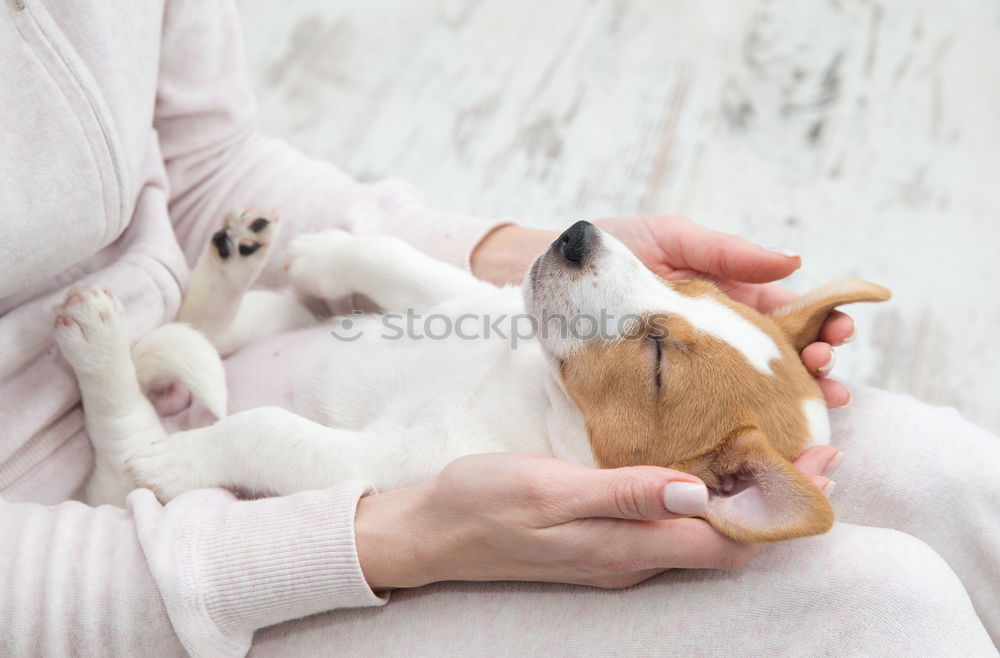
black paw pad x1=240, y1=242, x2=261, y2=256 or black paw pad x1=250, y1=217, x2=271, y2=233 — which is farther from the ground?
black paw pad x1=250, y1=217, x2=271, y2=233

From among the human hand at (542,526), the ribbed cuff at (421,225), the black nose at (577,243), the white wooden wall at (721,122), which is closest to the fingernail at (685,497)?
the human hand at (542,526)

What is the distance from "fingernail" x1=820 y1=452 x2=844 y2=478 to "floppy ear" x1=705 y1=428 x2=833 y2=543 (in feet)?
0.35

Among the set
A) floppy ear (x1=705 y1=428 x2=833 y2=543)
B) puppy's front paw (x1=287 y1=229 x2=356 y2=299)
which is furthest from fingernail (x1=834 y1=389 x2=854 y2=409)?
puppy's front paw (x1=287 y1=229 x2=356 y2=299)

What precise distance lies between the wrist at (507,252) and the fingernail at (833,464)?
0.67 metres

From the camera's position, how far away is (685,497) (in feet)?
3.18

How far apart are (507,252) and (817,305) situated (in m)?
0.60

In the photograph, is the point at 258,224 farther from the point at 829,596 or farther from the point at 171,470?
the point at 829,596

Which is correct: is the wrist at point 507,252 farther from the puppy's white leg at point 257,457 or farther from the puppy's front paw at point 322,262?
the puppy's white leg at point 257,457

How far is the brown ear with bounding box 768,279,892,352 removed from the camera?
4.33 feet

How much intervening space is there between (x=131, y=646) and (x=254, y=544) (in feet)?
0.65

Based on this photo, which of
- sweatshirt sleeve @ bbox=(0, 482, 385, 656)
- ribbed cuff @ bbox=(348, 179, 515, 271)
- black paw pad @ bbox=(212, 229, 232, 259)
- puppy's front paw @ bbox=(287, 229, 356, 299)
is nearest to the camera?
sweatshirt sleeve @ bbox=(0, 482, 385, 656)

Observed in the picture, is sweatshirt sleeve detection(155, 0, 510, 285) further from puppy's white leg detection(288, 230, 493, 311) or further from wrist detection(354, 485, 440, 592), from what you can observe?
wrist detection(354, 485, 440, 592)

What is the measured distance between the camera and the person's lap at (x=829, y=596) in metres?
1.03

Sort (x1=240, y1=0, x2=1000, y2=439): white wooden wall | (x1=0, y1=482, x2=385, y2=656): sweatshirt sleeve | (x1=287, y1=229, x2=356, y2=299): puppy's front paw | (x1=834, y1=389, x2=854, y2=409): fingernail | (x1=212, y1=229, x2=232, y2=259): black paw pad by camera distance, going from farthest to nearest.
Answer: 1. (x1=240, y1=0, x2=1000, y2=439): white wooden wall
2. (x1=287, y1=229, x2=356, y2=299): puppy's front paw
3. (x1=212, y1=229, x2=232, y2=259): black paw pad
4. (x1=834, y1=389, x2=854, y2=409): fingernail
5. (x1=0, y1=482, x2=385, y2=656): sweatshirt sleeve
